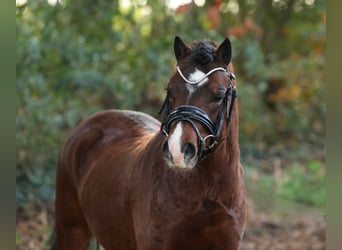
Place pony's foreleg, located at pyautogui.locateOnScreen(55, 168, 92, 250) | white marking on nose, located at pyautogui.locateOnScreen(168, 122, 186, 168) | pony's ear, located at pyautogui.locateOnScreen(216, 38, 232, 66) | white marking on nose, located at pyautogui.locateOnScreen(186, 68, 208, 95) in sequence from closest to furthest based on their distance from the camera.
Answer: white marking on nose, located at pyautogui.locateOnScreen(168, 122, 186, 168)
white marking on nose, located at pyautogui.locateOnScreen(186, 68, 208, 95)
pony's ear, located at pyautogui.locateOnScreen(216, 38, 232, 66)
pony's foreleg, located at pyautogui.locateOnScreen(55, 168, 92, 250)

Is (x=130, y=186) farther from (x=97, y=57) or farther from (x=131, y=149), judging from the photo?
(x=97, y=57)

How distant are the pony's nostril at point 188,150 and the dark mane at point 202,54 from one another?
0.44 meters

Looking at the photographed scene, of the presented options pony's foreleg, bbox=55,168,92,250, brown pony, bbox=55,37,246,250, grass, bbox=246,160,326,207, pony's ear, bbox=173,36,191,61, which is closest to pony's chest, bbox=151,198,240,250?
brown pony, bbox=55,37,246,250

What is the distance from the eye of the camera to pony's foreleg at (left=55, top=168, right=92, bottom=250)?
4.22m

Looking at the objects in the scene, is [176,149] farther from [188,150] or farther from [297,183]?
[297,183]

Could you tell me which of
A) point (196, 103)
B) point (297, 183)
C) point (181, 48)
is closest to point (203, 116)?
point (196, 103)

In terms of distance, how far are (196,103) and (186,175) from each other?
43cm

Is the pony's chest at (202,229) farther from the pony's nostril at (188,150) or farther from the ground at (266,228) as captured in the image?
the ground at (266,228)

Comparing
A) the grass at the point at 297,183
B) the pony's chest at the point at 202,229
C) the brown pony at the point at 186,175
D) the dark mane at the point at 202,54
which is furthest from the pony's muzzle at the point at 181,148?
the grass at the point at 297,183

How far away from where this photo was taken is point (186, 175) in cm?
278

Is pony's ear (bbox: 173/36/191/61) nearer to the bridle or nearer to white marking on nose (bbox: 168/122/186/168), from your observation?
the bridle

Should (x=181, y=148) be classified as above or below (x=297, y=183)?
above

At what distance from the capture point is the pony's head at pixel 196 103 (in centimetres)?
236
